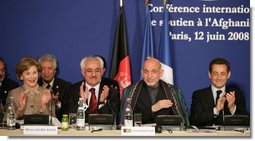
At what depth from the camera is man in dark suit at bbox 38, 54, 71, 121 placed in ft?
17.2

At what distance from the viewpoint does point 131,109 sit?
4867 millimetres

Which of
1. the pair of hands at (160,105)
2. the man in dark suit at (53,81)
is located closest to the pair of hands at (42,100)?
the man in dark suit at (53,81)

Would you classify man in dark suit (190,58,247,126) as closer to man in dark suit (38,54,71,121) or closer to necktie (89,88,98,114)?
necktie (89,88,98,114)

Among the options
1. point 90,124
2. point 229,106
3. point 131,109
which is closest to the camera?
point 90,124

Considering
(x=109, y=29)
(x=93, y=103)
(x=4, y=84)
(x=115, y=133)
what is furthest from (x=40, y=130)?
(x=109, y=29)

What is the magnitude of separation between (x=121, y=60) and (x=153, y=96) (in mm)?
583

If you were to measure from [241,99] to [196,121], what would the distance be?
24.8 inches

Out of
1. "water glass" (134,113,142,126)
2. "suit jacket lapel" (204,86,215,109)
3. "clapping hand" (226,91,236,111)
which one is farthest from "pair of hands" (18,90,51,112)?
"clapping hand" (226,91,236,111)

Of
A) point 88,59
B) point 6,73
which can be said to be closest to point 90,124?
point 88,59

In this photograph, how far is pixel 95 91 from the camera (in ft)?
17.2

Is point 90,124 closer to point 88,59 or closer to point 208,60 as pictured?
point 88,59

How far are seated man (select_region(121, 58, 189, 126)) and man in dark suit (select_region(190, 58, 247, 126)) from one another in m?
0.27

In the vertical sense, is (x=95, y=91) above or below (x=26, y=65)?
below

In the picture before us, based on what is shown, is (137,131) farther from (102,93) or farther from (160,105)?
(102,93)
